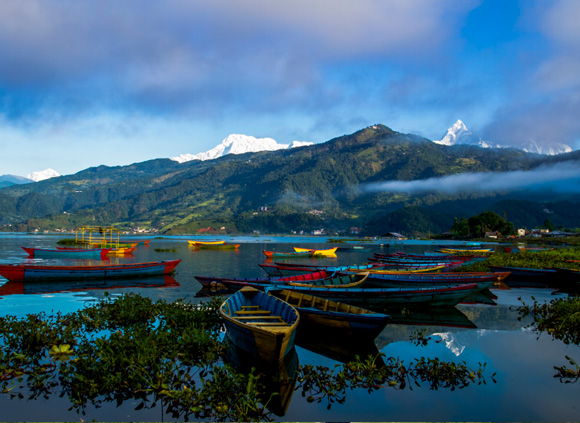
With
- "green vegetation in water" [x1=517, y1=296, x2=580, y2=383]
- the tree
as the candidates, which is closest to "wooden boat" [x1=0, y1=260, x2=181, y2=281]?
"green vegetation in water" [x1=517, y1=296, x2=580, y2=383]

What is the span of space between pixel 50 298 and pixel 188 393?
2632 centimetres

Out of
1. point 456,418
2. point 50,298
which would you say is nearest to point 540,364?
point 456,418

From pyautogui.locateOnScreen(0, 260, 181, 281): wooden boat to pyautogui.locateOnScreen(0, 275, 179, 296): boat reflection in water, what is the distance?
0.56 meters

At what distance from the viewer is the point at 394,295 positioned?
23.1 metres

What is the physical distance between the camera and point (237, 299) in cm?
2012

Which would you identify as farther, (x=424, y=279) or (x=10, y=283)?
(x=10, y=283)

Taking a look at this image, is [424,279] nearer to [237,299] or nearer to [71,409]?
[237,299]

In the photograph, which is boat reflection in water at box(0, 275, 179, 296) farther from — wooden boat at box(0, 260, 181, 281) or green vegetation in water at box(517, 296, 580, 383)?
green vegetation in water at box(517, 296, 580, 383)

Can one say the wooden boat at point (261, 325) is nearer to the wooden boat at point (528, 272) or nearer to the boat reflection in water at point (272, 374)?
the boat reflection in water at point (272, 374)

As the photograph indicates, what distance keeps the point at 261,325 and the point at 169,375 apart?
4539mm

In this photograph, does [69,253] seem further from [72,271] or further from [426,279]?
[426,279]

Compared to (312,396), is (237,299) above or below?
above

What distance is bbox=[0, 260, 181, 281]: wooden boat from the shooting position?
3828cm

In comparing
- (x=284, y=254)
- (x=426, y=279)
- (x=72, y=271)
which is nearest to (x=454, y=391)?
(x=426, y=279)
